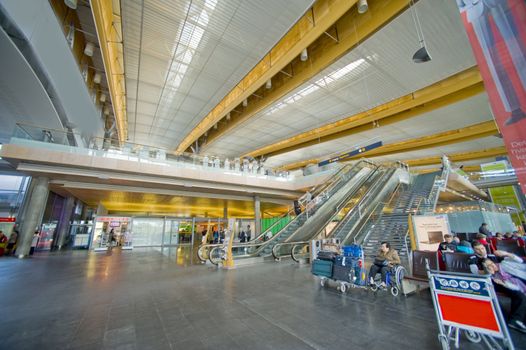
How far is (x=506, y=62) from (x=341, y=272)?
4264 millimetres

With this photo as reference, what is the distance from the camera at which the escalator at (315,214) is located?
369 inches

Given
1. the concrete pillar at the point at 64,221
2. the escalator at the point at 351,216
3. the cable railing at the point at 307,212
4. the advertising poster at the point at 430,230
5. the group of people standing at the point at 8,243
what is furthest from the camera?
the concrete pillar at the point at 64,221

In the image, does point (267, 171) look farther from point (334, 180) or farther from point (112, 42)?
point (112, 42)

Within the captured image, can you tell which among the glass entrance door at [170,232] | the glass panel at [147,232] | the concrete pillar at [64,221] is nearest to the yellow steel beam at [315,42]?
the glass entrance door at [170,232]

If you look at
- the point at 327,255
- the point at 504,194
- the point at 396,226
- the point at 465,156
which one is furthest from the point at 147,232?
the point at 465,156

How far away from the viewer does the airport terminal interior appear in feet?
8.93

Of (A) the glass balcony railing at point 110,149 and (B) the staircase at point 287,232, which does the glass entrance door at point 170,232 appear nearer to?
(A) the glass balcony railing at point 110,149

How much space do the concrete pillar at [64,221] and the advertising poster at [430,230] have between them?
2149 centimetres

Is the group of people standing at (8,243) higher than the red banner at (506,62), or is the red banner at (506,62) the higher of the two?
the red banner at (506,62)

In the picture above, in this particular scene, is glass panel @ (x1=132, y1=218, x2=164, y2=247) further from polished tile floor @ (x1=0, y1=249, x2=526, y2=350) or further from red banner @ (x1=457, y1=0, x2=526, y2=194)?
red banner @ (x1=457, y1=0, x2=526, y2=194)

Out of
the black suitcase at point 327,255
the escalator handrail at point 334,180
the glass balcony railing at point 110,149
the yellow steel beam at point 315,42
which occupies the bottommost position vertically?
the black suitcase at point 327,255

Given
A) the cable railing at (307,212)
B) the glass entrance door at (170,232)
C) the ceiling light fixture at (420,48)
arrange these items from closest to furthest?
1. the ceiling light fixture at (420,48)
2. the cable railing at (307,212)
3. the glass entrance door at (170,232)

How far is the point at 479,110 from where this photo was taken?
12680 mm

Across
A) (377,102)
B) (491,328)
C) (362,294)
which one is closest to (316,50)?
(377,102)
